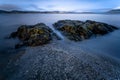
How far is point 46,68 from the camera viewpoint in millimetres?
14953

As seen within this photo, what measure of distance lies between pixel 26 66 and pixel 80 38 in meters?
15.8

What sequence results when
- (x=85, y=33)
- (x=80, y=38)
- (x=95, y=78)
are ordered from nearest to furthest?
(x=95, y=78) < (x=80, y=38) < (x=85, y=33)

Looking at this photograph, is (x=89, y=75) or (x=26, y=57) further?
(x=26, y=57)

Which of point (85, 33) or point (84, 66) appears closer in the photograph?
point (84, 66)

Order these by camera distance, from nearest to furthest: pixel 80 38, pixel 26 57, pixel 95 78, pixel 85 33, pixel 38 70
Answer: pixel 95 78 < pixel 38 70 < pixel 26 57 < pixel 80 38 < pixel 85 33

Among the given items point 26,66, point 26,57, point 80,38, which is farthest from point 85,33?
Result: point 26,66

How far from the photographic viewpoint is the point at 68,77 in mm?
13125

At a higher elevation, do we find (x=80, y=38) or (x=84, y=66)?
(x=84, y=66)

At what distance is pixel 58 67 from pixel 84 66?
9.07ft

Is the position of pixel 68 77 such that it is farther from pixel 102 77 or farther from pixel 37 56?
pixel 37 56

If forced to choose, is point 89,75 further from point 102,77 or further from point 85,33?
point 85,33

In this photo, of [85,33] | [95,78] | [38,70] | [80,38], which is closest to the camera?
[95,78]

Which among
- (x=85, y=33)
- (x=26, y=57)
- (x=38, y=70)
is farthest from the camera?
(x=85, y=33)

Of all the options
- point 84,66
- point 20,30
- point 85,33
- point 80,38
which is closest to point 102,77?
point 84,66
